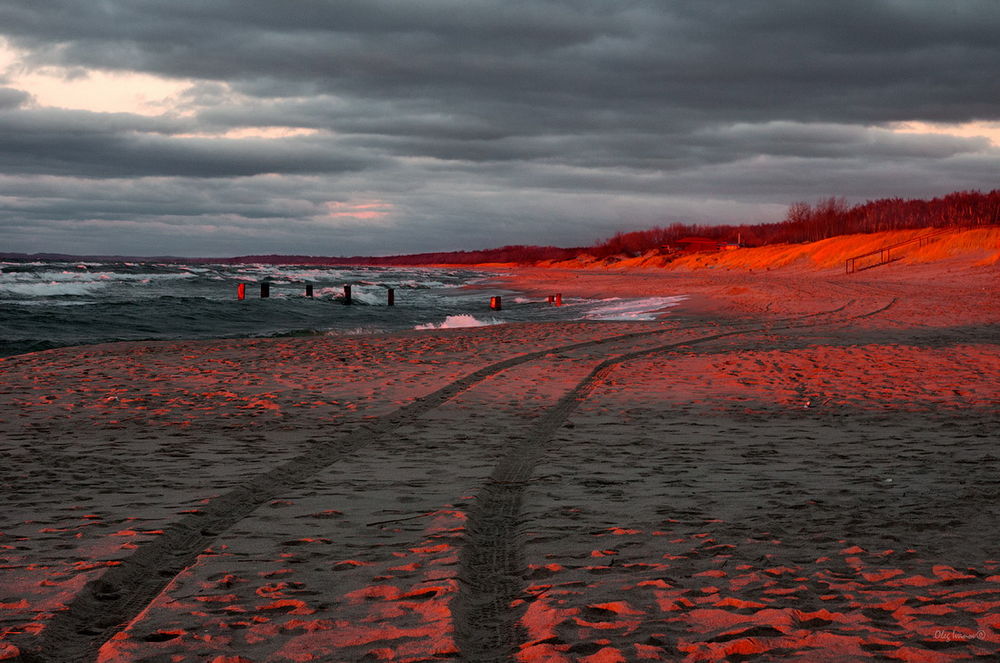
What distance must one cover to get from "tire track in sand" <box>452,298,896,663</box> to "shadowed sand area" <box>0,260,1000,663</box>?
0.06ft

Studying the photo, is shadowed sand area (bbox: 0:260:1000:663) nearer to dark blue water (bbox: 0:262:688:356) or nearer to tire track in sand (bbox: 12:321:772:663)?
tire track in sand (bbox: 12:321:772:663)

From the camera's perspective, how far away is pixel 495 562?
4.39 m

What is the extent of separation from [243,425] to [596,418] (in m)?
3.65

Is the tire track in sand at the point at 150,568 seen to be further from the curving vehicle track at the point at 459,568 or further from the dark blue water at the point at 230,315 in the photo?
the dark blue water at the point at 230,315

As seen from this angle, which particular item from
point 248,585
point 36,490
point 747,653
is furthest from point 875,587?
point 36,490

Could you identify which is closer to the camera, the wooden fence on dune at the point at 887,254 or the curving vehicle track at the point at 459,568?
the curving vehicle track at the point at 459,568

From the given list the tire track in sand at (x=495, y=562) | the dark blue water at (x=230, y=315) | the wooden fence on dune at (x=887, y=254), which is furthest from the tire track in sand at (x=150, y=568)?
the wooden fence on dune at (x=887, y=254)

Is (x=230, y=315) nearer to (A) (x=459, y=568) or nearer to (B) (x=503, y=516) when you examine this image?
(B) (x=503, y=516)

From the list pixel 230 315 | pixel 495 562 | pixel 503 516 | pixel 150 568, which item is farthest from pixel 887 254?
pixel 150 568

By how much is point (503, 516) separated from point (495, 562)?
2.82ft

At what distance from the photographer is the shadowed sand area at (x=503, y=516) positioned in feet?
11.3

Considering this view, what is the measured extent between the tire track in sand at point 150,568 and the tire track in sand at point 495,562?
1.46m

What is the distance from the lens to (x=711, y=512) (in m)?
5.23

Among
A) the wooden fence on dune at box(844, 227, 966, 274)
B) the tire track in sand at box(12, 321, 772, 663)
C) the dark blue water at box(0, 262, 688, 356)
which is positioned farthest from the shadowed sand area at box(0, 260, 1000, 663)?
the wooden fence on dune at box(844, 227, 966, 274)
